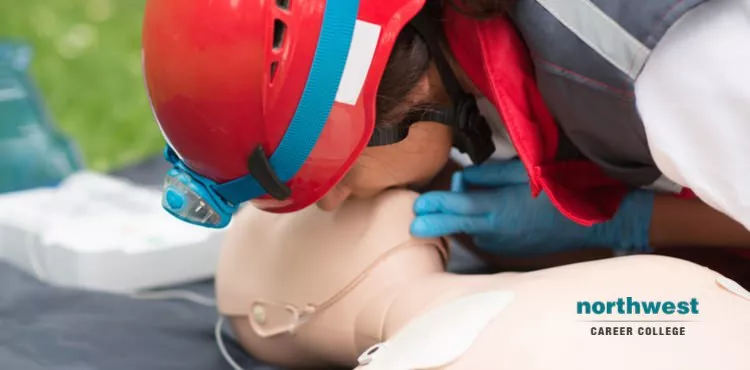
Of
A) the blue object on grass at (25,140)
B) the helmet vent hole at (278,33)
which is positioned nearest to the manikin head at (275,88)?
the helmet vent hole at (278,33)

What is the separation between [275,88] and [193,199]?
13 cm

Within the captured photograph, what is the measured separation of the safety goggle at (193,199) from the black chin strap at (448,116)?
16cm

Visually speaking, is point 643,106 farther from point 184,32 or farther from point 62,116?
point 62,116

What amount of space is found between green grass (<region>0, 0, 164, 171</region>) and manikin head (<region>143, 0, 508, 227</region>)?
43.6 inches

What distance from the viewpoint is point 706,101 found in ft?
2.38

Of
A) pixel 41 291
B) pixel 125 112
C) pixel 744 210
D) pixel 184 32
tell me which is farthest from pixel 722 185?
pixel 125 112

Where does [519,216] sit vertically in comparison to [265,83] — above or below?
below

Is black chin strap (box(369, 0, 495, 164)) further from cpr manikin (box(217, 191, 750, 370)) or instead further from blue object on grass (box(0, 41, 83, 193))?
blue object on grass (box(0, 41, 83, 193))

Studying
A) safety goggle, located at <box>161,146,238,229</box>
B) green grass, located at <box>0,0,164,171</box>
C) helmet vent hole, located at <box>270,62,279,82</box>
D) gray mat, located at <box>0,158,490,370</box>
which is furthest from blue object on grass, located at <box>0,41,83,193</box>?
helmet vent hole, located at <box>270,62,279,82</box>

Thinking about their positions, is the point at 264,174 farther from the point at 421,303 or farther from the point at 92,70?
the point at 92,70

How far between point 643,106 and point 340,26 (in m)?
0.25

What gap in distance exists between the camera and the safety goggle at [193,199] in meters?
0.84

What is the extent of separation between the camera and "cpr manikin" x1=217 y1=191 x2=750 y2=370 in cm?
68

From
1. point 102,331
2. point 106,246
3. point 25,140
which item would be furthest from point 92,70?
point 102,331
